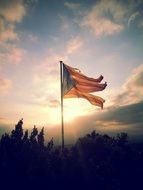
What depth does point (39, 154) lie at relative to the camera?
10922mm

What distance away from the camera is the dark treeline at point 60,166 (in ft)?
33.5

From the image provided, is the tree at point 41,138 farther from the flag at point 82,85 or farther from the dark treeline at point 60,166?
the flag at point 82,85

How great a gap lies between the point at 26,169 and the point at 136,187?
4.78m

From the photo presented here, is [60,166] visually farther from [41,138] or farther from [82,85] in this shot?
[82,85]

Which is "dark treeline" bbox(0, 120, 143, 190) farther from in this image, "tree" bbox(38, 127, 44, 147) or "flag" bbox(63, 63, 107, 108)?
"flag" bbox(63, 63, 107, 108)

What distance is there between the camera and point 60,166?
10.9m

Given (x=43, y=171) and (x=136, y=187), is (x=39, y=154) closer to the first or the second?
(x=43, y=171)

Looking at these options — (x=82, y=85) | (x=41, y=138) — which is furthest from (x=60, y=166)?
(x=82, y=85)

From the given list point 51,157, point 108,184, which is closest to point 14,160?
point 51,157

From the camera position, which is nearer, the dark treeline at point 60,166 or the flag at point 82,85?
the dark treeline at point 60,166

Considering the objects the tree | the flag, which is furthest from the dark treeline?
the flag

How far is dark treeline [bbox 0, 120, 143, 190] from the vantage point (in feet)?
33.5

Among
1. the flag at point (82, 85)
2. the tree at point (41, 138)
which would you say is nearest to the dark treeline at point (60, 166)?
the tree at point (41, 138)

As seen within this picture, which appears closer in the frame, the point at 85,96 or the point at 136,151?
the point at 136,151
